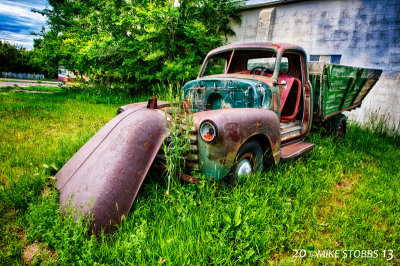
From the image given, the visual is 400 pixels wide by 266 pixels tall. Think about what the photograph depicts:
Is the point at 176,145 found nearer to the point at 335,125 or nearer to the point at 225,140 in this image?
the point at 225,140

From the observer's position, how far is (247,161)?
103 inches

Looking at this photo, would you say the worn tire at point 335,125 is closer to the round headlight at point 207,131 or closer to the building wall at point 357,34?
the building wall at point 357,34

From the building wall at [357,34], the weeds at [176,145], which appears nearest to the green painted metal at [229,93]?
the weeds at [176,145]

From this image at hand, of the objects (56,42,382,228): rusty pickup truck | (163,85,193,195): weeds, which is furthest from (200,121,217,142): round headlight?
(163,85,193,195): weeds

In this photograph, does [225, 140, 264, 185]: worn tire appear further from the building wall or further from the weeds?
the building wall

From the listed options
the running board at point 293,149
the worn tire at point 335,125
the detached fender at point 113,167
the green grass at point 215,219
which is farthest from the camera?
the worn tire at point 335,125

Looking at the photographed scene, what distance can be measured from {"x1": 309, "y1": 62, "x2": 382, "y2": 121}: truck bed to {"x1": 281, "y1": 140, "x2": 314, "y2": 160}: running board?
2.86 ft

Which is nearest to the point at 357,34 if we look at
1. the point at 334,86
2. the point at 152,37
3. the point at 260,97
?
the point at 334,86

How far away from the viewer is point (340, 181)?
130 inches

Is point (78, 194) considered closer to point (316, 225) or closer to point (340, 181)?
point (316, 225)

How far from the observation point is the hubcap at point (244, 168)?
8.22 feet

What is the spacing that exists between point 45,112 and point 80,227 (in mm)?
5502

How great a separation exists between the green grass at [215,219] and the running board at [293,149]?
22 centimetres

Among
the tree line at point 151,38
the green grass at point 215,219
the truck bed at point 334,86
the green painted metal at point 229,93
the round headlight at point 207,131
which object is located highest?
the tree line at point 151,38
